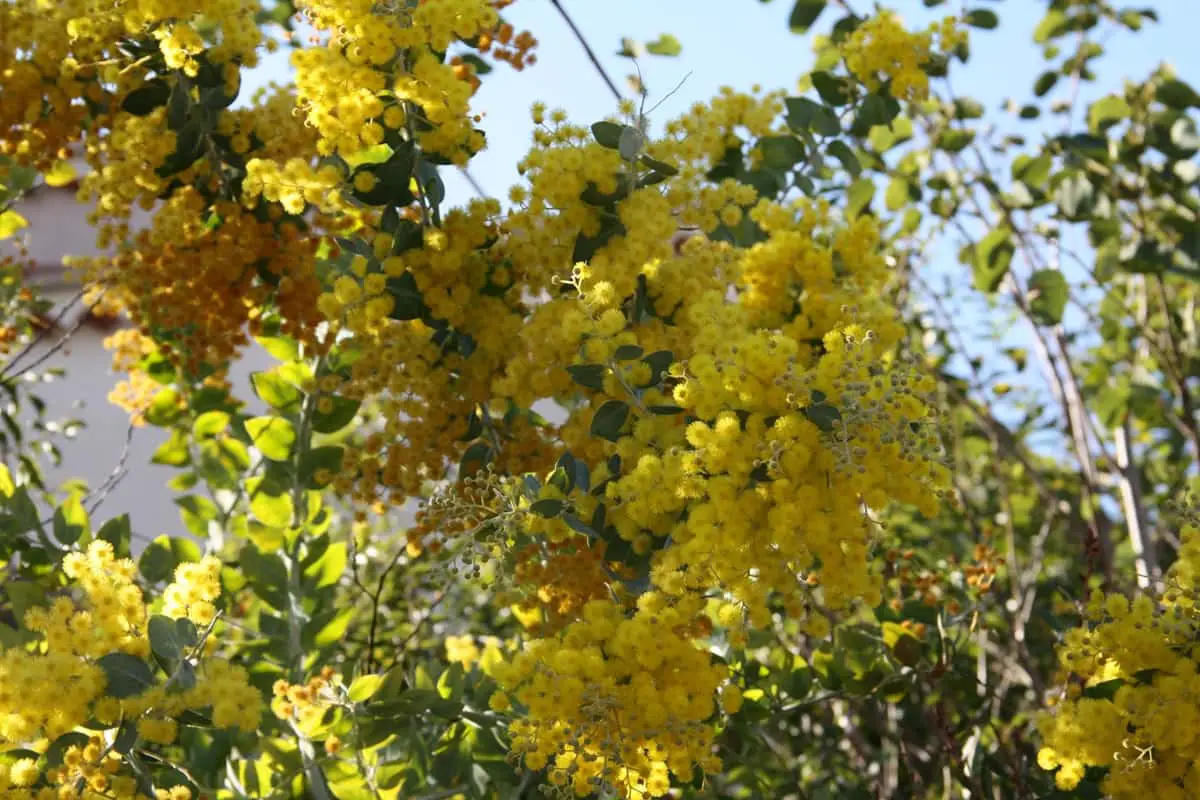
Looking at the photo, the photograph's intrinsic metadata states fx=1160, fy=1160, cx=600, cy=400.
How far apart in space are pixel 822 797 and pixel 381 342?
3.59 ft

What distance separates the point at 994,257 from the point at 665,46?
39.9 inches

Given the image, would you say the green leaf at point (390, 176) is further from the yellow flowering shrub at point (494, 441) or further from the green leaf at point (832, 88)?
the green leaf at point (832, 88)

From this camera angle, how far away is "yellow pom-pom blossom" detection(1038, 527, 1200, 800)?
1500 mm

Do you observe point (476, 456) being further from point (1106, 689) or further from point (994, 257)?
point (994, 257)

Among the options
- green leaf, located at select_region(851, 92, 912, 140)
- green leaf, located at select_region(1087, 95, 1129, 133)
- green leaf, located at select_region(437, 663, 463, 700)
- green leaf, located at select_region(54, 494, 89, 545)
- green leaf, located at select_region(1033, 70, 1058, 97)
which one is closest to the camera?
green leaf, located at select_region(437, 663, 463, 700)

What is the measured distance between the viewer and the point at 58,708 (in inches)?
54.4

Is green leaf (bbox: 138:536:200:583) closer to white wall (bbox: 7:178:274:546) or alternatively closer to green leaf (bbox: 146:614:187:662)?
green leaf (bbox: 146:614:187:662)

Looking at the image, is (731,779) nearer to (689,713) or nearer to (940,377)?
(689,713)

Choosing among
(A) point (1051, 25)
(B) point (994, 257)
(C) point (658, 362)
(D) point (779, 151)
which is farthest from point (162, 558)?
(A) point (1051, 25)

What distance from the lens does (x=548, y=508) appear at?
1573 millimetres

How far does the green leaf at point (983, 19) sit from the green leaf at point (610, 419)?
1819 mm

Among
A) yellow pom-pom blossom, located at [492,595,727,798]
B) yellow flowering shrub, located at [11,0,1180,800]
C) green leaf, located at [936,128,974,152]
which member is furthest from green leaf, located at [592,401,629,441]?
green leaf, located at [936,128,974,152]

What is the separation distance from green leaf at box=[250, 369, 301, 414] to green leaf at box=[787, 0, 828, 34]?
1569 mm

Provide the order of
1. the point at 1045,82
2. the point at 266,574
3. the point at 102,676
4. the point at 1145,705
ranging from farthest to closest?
the point at 1045,82
the point at 266,574
the point at 1145,705
the point at 102,676
